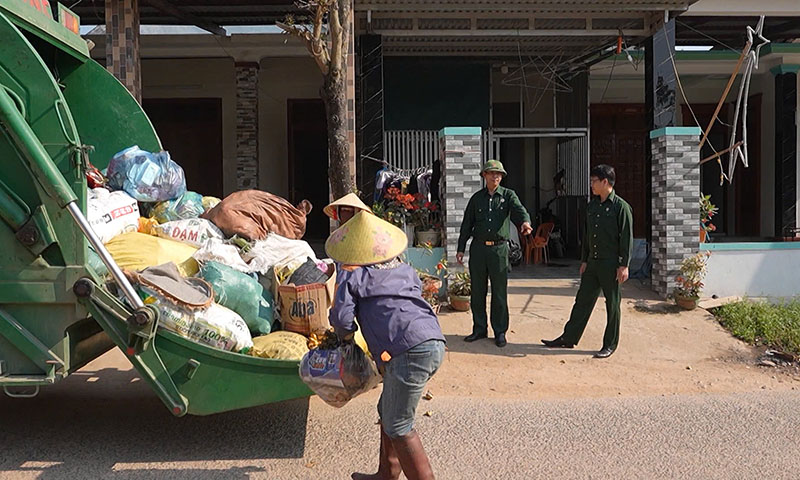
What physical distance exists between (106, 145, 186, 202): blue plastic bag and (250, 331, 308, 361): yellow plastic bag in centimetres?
164

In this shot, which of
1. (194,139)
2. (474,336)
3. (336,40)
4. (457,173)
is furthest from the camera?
(194,139)

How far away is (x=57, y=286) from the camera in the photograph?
351 centimetres

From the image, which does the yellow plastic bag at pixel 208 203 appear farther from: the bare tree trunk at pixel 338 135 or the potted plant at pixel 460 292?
the potted plant at pixel 460 292

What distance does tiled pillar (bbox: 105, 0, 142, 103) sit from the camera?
841cm

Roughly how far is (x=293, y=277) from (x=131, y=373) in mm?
2134

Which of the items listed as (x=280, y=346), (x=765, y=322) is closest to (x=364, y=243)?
(x=280, y=346)

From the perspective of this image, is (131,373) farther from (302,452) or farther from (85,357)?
(302,452)

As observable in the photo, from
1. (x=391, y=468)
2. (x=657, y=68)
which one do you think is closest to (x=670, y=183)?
(x=657, y=68)

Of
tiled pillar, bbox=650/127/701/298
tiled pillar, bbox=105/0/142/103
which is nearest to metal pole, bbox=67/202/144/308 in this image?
tiled pillar, bbox=105/0/142/103

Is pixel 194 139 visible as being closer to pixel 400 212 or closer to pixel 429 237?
pixel 400 212

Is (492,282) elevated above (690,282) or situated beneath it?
elevated above

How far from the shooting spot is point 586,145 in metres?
11.3

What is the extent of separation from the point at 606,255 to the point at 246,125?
23.0 ft

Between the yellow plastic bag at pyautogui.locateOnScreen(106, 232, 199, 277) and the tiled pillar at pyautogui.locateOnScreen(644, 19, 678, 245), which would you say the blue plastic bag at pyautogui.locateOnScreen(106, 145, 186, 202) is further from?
the tiled pillar at pyautogui.locateOnScreen(644, 19, 678, 245)
